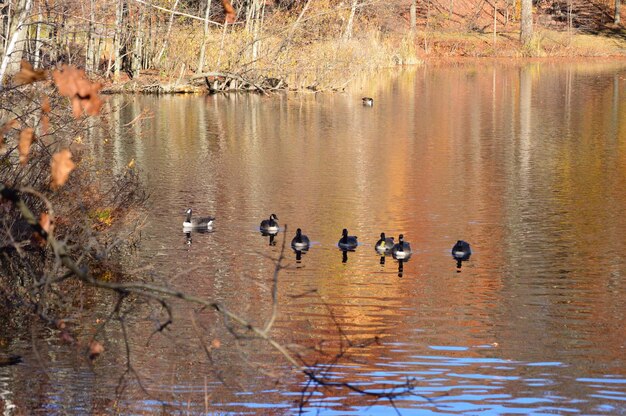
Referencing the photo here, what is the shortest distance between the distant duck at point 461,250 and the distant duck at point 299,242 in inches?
102

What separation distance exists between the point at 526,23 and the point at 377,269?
62.4 m

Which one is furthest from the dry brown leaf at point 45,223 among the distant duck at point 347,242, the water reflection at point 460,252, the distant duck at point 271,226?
the distant duck at point 271,226

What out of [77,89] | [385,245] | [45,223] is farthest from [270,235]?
[77,89]

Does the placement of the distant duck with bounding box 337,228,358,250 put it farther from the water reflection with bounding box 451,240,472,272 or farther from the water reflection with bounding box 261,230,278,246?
the water reflection with bounding box 451,240,472,272

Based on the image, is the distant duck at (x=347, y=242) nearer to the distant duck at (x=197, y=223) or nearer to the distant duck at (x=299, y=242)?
the distant duck at (x=299, y=242)

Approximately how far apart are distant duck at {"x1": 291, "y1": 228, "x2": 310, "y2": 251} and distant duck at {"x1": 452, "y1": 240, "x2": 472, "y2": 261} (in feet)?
8.47

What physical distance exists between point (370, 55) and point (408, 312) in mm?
40331

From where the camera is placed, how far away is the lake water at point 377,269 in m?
11.4

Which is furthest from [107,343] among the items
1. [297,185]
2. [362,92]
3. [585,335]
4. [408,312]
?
[362,92]

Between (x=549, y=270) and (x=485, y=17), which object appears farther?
(x=485, y=17)

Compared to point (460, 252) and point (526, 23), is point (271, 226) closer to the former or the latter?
point (460, 252)

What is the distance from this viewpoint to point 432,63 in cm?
7100

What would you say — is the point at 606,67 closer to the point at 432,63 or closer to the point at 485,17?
the point at 432,63

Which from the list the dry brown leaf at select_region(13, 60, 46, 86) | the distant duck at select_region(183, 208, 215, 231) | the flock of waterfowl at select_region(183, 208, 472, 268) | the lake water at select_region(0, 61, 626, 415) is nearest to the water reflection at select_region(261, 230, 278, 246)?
the flock of waterfowl at select_region(183, 208, 472, 268)
